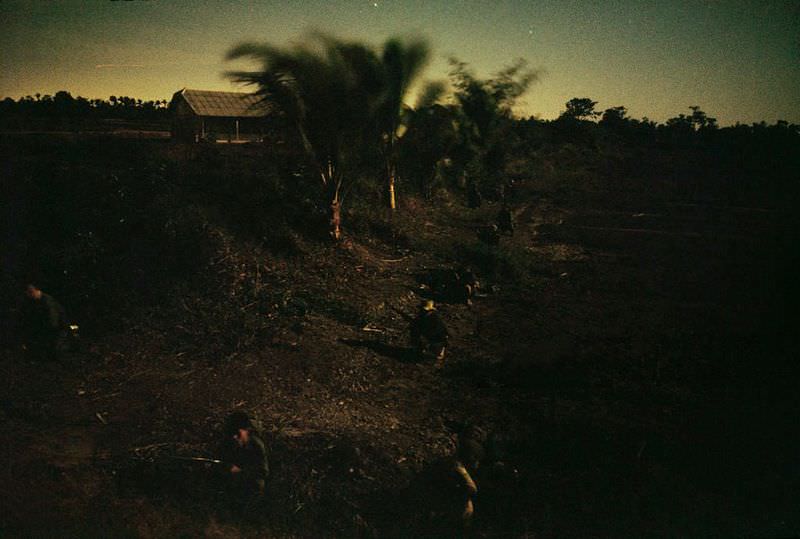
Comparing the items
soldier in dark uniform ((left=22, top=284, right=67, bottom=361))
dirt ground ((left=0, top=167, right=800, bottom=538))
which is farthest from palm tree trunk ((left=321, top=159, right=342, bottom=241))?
soldier in dark uniform ((left=22, top=284, right=67, bottom=361))

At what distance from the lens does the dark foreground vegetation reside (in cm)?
471

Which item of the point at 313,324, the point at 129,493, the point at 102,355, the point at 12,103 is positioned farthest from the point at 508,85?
the point at 12,103

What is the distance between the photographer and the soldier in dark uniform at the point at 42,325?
6727mm

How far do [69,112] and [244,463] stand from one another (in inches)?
1233

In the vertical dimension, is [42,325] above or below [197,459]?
above

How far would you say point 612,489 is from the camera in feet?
16.6

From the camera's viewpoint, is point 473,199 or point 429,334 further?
point 473,199

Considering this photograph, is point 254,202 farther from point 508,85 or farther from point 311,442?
point 508,85

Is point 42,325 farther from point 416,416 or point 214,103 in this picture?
point 214,103

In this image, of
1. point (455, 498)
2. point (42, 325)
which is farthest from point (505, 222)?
point (42, 325)

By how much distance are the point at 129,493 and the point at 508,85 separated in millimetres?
23711

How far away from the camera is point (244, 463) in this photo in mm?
4645

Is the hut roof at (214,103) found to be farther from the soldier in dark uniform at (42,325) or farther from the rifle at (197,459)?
the rifle at (197,459)

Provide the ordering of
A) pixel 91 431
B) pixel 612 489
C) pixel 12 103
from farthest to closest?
pixel 12 103, pixel 91 431, pixel 612 489
